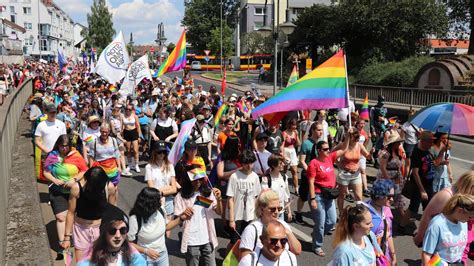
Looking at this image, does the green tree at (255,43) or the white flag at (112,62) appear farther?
the green tree at (255,43)

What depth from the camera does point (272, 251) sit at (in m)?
3.25

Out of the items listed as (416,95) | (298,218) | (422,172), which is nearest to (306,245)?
(298,218)

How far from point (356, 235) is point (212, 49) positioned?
5534 cm

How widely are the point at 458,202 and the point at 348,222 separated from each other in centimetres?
99

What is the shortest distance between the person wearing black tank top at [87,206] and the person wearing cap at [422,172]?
4.28 m

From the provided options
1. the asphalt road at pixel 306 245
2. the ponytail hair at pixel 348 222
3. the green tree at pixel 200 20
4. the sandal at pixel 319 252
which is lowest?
the asphalt road at pixel 306 245

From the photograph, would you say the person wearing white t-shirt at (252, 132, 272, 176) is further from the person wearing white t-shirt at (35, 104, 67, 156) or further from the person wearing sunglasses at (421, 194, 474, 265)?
the person wearing white t-shirt at (35, 104, 67, 156)

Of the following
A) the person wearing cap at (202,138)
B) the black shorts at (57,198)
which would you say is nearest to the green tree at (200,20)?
the person wearing cap at (202,138)

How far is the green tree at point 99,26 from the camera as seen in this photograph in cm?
9344

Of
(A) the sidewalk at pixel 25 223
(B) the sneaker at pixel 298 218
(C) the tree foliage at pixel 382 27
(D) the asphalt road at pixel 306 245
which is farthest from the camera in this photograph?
(C) the tree foliage at pixel 382 27

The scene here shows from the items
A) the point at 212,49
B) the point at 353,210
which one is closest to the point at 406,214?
the point at 353,210

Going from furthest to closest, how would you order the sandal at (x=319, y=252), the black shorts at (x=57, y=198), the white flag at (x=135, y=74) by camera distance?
the white flag at (x=135, y=74) → the sandal at (x=319, y=252) → the black shorts at (x=57, y=198)

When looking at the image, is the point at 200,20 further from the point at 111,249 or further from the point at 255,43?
the point at 111,249

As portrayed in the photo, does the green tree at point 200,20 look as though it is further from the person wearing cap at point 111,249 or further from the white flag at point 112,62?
the person wearing cap at point 111,249
